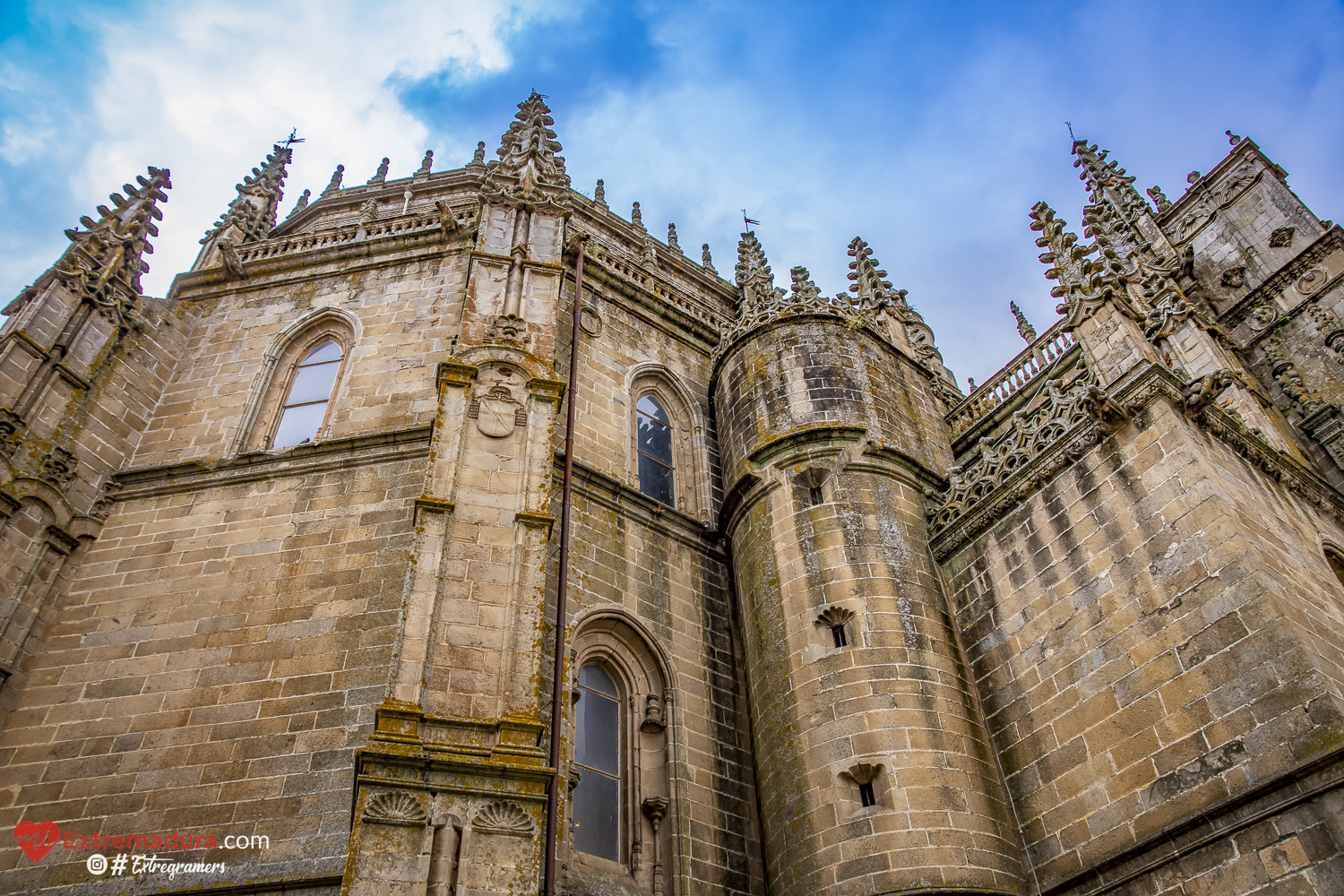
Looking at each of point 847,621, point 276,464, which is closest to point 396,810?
point 847,621

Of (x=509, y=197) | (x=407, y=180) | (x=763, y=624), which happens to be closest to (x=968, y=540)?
(x=763, y=624)

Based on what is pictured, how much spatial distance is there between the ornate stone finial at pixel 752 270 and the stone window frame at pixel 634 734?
8645 mm

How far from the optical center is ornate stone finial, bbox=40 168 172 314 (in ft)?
51.1

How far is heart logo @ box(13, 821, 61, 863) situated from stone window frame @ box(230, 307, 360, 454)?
5513 millimetres

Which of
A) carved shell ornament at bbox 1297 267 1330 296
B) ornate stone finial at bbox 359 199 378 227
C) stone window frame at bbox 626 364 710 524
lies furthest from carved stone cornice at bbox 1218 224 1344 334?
ornate stone finial at bbox 359 199 378 227

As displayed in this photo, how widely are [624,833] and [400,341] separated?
854 cm

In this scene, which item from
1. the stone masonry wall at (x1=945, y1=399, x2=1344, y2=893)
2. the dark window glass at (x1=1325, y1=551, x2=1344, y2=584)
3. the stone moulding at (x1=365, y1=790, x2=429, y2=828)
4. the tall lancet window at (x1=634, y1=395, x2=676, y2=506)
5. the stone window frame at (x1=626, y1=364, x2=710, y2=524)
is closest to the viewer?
the stone moulding at (x1=365, y1=790, x2=429, y2=828)

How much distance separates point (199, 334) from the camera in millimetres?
17109

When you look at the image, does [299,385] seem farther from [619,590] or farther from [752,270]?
[752,270]

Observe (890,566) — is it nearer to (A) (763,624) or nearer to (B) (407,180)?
(A) (763,624)

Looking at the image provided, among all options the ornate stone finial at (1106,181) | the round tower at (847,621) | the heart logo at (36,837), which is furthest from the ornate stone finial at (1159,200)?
the heart logo at (36,837)

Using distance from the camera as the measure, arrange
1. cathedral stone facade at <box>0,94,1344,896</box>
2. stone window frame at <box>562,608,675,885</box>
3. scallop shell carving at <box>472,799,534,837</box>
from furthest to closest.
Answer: stone window frame at <box>562,608,675,885</box> < cathedral stone facade at <box>0,94,1344,896</box> < scallop shell carving at <box>472,799,534,837</box>

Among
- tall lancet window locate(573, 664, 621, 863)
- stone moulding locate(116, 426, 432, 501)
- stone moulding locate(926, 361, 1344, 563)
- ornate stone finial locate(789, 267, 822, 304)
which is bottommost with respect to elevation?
tall lancet window locate(573, 664, 621, 863)

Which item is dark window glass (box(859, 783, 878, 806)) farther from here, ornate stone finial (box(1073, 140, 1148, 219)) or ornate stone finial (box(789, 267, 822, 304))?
ornate stone finial (box(1073, 140, 1148, 219))
